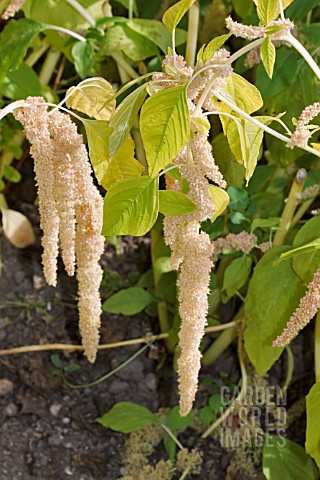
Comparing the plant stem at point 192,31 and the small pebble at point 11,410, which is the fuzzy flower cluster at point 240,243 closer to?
the plant stem at point 192,31

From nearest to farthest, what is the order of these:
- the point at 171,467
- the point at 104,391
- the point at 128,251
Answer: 1. the point at 171,467
2. the point at 104,391
3. the point at 128,251

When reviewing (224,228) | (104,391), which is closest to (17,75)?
(224,228)

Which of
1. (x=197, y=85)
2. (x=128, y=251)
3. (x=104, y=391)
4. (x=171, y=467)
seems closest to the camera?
(x=197, y=85)

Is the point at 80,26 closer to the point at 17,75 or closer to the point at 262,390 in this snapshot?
the point at 17,75

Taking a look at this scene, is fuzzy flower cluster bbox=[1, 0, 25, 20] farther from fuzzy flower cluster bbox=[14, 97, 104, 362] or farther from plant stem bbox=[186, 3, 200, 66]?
fuzzy flower cluster bbox=[14, 97, 104, 362]

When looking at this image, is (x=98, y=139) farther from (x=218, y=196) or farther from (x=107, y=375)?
(x=107, y=375)

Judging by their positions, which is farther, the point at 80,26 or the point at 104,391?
the point at 104,391
